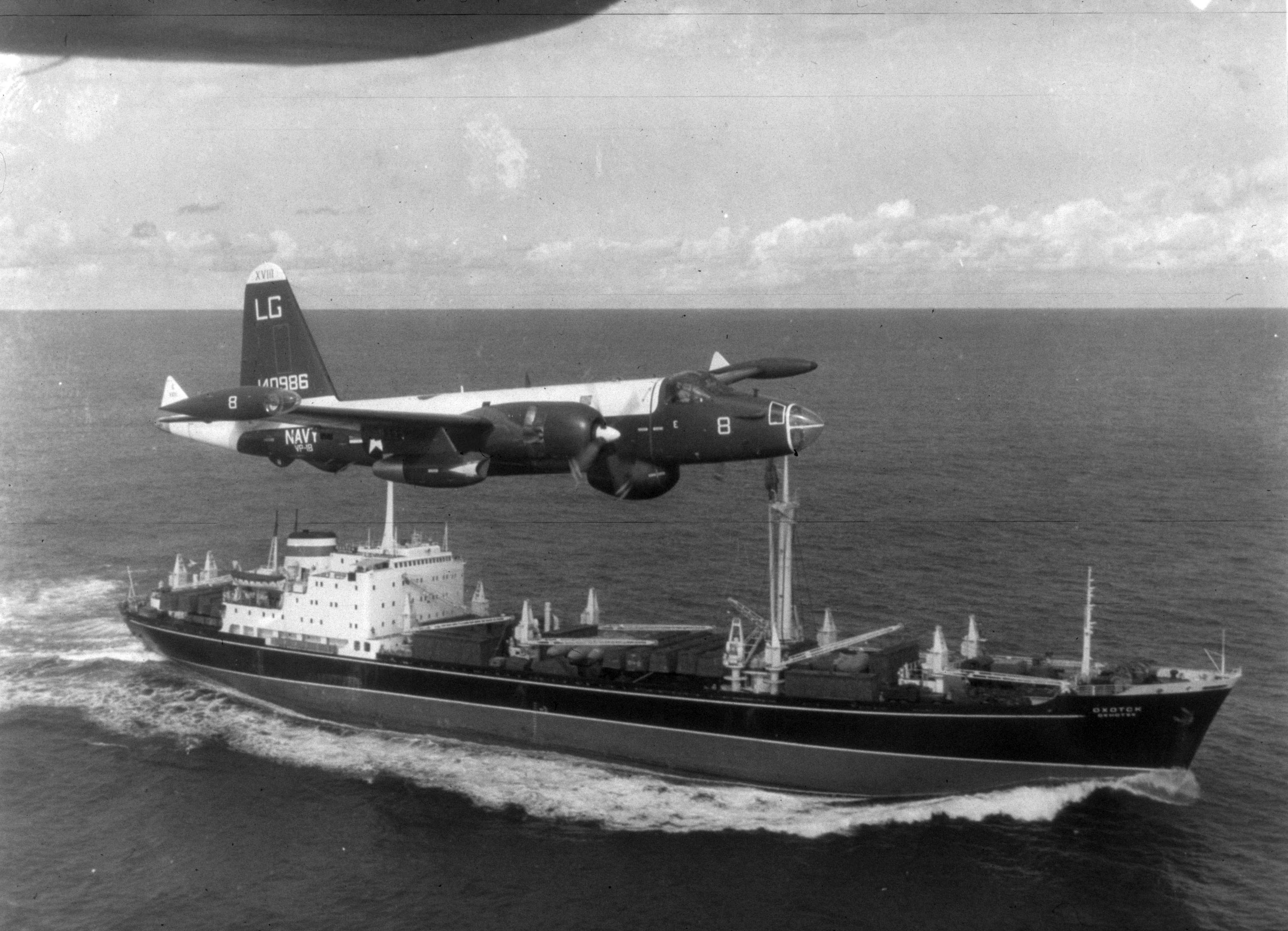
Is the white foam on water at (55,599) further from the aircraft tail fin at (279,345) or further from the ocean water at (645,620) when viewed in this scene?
the aircraft tail fin at (279,345)

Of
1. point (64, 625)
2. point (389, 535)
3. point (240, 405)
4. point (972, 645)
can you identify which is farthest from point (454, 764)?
point (64, 625)

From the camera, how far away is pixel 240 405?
19.8 meters

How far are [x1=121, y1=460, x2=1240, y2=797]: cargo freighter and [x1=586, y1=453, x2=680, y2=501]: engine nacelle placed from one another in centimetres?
1193

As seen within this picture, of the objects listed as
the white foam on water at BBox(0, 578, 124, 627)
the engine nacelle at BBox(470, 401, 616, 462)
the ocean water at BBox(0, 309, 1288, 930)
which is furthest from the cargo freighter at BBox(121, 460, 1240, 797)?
the engine nacelle at BBox(470, 401, 616, 462)

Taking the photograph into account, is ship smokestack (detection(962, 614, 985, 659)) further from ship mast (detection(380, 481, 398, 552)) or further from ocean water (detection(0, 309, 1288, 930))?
ship mast (detection(380, 481, 398, 552))

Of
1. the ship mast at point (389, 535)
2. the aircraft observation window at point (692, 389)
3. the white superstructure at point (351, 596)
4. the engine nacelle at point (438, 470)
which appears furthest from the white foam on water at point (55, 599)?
Answer: the aircraft observation window at point (692, 389)

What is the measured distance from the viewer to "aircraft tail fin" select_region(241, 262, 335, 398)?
2883 centimetres

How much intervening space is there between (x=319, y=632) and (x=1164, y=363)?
4371 inches

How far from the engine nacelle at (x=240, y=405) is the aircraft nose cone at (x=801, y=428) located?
938 centimetres

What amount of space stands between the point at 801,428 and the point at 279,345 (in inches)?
563

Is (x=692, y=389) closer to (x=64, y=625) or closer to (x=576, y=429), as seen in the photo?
(x=576, y=429)

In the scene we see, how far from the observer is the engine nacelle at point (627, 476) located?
23.2 metres

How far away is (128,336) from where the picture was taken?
141 metres

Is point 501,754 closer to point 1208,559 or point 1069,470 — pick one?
point 1208,559
